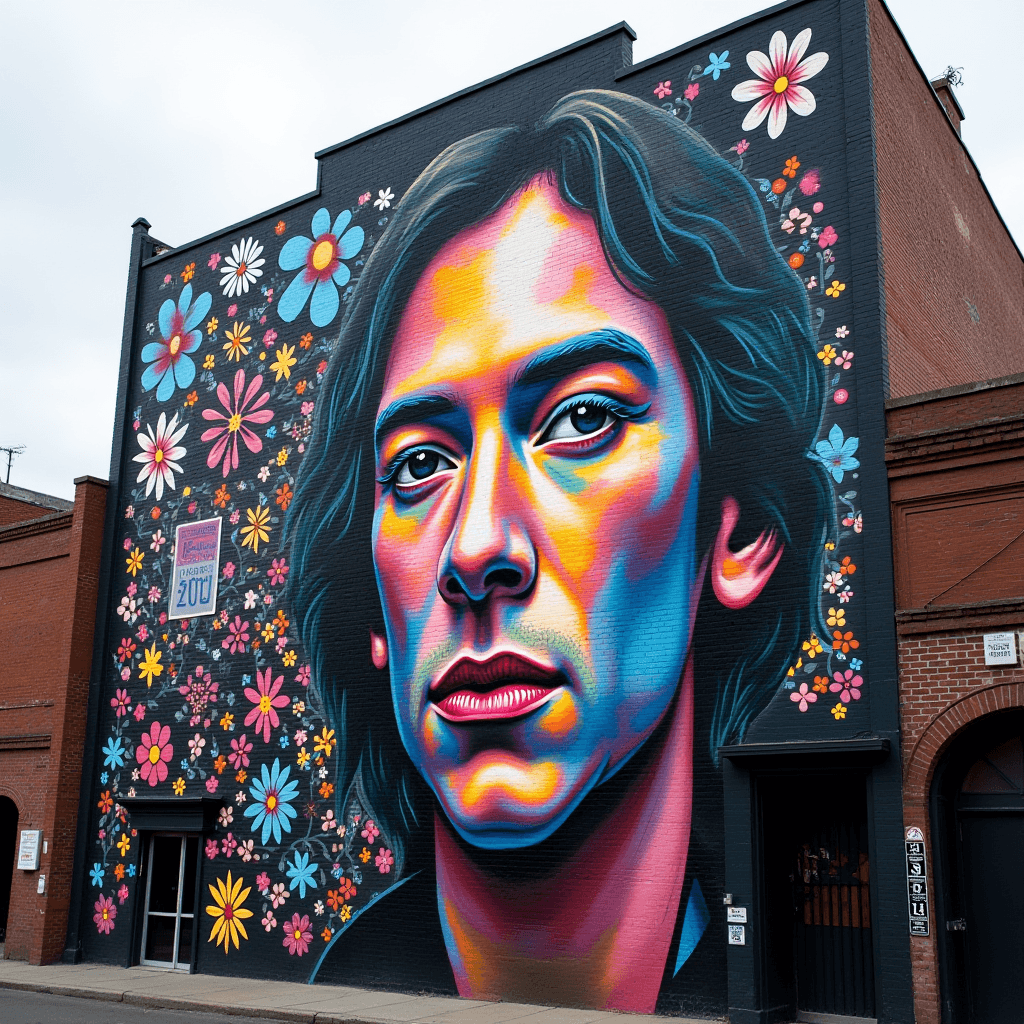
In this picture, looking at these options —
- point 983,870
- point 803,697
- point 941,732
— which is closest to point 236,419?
point 803,697

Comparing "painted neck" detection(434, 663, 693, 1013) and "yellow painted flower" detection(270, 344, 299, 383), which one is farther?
"yellow painted flower" detection(270, 344, 299, 383)

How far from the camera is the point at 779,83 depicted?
14547mm

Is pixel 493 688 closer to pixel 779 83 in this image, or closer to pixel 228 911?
pixel 228 911

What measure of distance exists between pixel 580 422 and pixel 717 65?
201 inches

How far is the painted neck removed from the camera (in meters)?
13.4

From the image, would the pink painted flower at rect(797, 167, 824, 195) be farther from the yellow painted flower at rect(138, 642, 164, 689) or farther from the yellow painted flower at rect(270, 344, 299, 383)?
the yellow painted flower at rect(138, 642, 164, 689)

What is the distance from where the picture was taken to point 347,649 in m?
17.1

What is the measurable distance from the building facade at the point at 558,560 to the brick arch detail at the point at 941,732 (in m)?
0.22

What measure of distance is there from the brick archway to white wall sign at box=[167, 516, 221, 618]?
1170 cm

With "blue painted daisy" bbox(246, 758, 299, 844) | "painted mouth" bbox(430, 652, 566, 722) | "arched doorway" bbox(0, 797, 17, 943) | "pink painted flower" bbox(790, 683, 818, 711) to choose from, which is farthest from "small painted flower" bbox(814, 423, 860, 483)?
"arched doorway" bbox(0, 797, 17, 943)

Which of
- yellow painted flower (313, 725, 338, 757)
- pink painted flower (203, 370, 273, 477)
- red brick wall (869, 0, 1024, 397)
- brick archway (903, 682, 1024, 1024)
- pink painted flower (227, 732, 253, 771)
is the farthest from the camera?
pink painted flower (203, 370, 273, 477)

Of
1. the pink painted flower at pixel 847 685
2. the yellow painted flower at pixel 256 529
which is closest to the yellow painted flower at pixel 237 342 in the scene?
the yellow painted flower at pixel 256 529

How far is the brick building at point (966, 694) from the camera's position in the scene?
11.5 m

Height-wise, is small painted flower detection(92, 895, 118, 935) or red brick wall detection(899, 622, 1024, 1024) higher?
red brick wall detection(899, 622, 1024, 1024)
